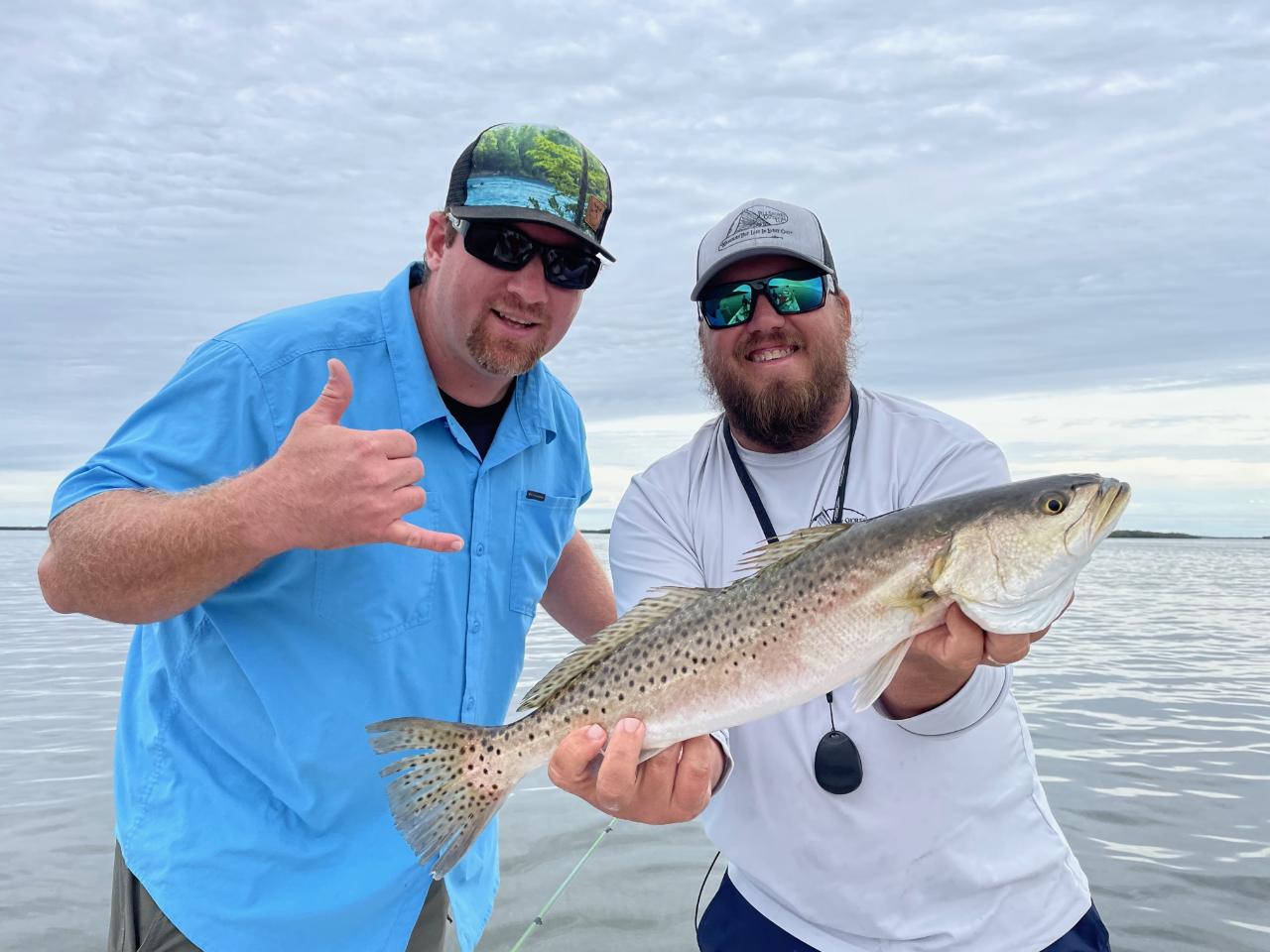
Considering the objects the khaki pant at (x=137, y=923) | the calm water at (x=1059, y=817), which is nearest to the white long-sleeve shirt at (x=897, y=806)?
the khaki pant at (x=137, y=923)

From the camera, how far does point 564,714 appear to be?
3135mm

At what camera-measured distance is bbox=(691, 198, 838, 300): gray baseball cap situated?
156 inches

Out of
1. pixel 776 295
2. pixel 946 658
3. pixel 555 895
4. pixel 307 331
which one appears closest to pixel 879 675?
pixel 946 658

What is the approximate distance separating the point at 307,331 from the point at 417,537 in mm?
1314

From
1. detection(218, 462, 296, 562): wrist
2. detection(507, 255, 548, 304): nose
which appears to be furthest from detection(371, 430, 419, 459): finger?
detection(507, 255, 548, 304): nose

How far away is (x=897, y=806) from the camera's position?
316 centimetres

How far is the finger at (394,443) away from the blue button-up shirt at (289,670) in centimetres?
91

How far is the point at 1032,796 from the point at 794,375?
1.93m

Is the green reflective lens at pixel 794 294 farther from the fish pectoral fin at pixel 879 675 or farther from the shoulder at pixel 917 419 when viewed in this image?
the fish pectoral fin at pixel 879 675

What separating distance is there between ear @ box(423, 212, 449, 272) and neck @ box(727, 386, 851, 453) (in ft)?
4.92

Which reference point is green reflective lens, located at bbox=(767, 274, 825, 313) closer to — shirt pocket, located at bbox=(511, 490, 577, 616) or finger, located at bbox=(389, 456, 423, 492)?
shirt pocket, located at bbox=(511, 490, 577, 616)

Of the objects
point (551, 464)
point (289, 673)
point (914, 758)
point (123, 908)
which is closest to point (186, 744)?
point (289, 673)

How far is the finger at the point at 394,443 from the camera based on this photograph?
2.44 m

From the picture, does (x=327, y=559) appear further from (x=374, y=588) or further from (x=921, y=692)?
(x=921, y=692)
